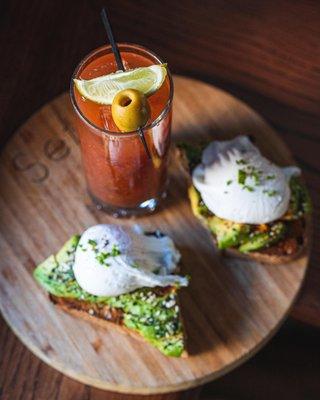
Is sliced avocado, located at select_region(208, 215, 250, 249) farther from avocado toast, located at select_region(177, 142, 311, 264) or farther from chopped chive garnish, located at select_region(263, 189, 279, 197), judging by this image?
chopped chive garnish, located at select_region(263, 189, 279, 197)

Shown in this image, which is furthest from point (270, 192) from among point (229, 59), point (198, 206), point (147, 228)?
point (229, 59)

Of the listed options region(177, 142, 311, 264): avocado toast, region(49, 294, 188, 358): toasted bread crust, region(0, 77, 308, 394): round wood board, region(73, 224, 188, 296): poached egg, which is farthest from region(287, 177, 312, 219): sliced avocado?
region(49, 294, 188, 358): toasted bread crust

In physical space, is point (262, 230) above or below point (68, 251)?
below

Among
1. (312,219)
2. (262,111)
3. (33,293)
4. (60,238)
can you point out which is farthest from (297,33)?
(33,293)

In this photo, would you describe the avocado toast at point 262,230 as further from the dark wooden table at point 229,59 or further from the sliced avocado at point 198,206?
the dark wooden table at point 229,59

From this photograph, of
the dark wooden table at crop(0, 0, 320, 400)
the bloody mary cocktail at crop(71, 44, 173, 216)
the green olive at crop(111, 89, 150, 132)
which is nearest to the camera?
the green olive at crop(111, 89, 150, 132)

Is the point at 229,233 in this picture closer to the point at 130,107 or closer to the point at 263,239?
the point at 263,239

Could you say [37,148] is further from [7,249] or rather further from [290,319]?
[290,319]
